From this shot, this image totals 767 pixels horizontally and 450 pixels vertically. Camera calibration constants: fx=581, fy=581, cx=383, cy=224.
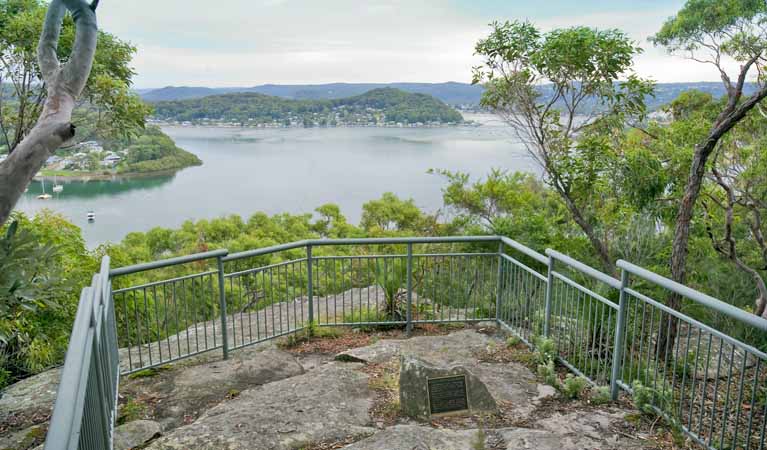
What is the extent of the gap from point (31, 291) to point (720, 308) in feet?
15.0

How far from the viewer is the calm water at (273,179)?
223 feet

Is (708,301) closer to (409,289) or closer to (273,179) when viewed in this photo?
(409,289)

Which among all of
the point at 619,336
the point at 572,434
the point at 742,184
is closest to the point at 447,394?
the point at 572,434

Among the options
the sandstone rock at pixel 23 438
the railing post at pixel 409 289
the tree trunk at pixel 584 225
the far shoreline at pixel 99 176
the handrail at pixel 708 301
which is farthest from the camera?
the far shoreline at pixel 99 176

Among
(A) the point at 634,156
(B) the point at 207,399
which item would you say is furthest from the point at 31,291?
(A) the point at 634,156

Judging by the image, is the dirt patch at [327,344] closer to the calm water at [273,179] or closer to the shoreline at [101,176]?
the calm water at [273,179]

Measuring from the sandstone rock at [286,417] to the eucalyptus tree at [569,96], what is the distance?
709 cm

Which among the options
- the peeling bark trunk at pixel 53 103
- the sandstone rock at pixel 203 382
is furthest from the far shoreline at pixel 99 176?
the sandstone rock at pixel 203 382

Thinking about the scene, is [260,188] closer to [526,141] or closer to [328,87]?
[328,87]

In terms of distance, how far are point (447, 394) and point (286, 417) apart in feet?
4.30

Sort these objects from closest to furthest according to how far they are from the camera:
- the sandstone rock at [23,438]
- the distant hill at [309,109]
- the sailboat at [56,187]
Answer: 1. the sandstone rock at [23,438]
2. the sailboat at [56,187]
3. the distant hill at [309,109]

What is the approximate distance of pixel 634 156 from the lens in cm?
942

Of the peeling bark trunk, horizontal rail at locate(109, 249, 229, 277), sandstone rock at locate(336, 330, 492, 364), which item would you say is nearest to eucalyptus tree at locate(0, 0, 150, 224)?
the peeling bark trunk

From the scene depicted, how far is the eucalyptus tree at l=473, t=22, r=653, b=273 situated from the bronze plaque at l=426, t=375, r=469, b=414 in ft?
22.2
